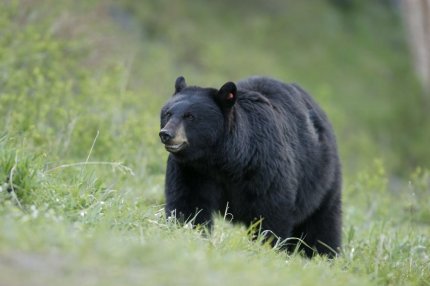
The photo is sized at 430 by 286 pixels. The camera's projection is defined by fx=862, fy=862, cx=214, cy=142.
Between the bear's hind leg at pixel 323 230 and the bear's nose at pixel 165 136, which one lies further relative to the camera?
the bear's hind leg at pixel 323 230

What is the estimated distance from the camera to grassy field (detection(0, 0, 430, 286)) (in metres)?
4.98

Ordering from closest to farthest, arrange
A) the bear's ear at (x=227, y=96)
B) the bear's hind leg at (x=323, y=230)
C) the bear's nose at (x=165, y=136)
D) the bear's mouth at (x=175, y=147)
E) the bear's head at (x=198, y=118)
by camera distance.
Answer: the bear's nose at (x=165, y=136) < the bear's mouth at (x=175, y=147) < the bear's head at (x=198, y=118) < the bear's ear at (x=227, y=96) < the bear's hind leg at (x=323, y=230)

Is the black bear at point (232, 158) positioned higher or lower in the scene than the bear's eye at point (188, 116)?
lower

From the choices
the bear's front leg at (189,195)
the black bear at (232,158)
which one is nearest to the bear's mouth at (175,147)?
the black bear at (232,158)

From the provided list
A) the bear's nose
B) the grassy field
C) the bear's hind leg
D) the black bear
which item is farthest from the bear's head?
the bear's hind leg

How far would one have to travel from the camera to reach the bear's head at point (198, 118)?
7.32m

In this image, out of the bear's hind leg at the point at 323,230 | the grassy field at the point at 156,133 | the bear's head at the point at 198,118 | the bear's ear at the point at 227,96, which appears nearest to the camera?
the grassy field at the point at 156,133

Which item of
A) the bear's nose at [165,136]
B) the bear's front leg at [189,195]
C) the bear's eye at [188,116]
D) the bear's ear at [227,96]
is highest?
the bear's ear at [227,96]

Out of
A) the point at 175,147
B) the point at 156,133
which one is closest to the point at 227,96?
the point at 175,147

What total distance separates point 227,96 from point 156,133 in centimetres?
513

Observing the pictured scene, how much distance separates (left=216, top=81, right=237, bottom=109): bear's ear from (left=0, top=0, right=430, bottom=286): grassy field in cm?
107

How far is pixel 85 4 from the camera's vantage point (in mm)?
15922

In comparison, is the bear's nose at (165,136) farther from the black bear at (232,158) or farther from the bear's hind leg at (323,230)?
the bear's hind leg at (323,230)

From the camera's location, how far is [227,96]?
7.50 m
